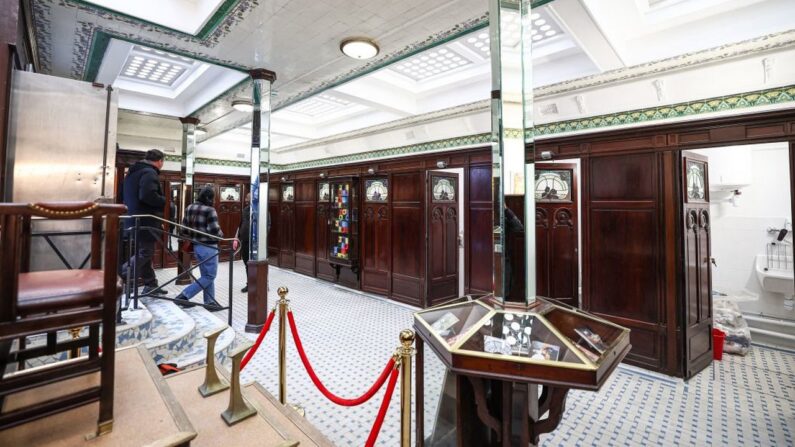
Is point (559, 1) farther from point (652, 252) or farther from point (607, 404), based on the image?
point (607, 404)

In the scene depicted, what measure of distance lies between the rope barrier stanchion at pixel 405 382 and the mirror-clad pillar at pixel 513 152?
0.56m

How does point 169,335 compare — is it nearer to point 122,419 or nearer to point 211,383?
point 211,383

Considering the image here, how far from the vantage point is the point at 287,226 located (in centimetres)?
862

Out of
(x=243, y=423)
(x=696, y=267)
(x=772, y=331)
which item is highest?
(x=696, y=267)

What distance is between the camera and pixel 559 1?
2.40 metres

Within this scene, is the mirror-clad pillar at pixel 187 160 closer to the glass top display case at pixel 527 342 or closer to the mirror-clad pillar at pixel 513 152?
→ the mirror-clad pillar at pixel 513 152

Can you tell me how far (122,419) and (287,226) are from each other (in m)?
7.45

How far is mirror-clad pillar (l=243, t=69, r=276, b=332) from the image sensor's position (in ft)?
13.1

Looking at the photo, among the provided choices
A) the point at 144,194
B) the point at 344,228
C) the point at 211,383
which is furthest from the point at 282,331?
the point at 344,228

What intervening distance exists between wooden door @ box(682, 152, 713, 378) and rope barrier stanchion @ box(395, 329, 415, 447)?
11.2 feet

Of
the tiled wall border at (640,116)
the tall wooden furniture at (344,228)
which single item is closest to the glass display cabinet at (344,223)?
the tall wooden furniture at (344,228)

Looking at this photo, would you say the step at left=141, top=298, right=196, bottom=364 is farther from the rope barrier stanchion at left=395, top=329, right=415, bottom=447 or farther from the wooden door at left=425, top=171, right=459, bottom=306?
the wooden door at left=425, top=171, right=459, bottom=306

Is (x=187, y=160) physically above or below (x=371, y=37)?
below

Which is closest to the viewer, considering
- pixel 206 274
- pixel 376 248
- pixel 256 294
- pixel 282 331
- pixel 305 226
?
pixel 282 331
